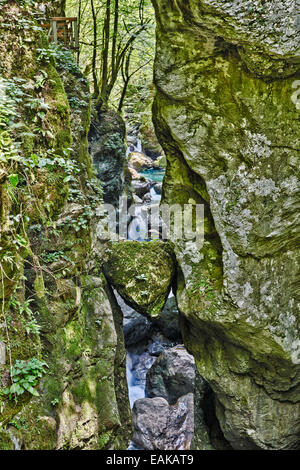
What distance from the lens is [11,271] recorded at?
3.67 metres

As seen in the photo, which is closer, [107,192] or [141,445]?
[141,445]

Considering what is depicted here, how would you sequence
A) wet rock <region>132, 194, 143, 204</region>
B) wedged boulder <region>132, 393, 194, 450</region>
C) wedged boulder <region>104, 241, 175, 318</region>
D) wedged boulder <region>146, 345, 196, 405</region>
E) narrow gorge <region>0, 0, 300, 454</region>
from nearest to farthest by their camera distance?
narrow gorge <region>0, 0, 300, 454</region>
wedged boulder <region>104, 241, 175, 318</region>
wedged boulder <region>132, 393, 194, 450</region>
wedged boulder <region>146, 345, 196, 405</region>
wet rock <region>132, 194, 143, 204</region>

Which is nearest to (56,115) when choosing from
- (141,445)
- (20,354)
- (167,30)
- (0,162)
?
(0,162)

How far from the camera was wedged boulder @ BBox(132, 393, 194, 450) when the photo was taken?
9195 mm

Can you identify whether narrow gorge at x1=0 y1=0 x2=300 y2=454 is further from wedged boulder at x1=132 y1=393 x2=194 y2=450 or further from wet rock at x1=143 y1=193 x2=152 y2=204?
wet rock at x1=143 y1=193 x2=152 y2=204

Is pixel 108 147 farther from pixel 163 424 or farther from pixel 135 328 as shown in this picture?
pixel 163 424

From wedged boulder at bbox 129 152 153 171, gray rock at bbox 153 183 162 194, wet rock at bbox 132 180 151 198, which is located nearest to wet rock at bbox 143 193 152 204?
wet rock at bbox 132 180 151 198

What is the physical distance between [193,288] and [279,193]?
2.30 m

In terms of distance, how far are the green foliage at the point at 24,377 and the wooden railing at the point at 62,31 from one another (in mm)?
6726

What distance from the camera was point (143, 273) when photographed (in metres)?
7.77

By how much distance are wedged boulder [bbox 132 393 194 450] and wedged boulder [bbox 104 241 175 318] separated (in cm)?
348

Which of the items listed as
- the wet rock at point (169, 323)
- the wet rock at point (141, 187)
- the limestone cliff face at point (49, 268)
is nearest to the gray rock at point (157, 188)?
the wet rock at point (141, 187)

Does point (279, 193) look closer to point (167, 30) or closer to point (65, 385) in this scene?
point (167, 30)

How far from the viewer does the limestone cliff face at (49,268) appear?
3986 millimetres
